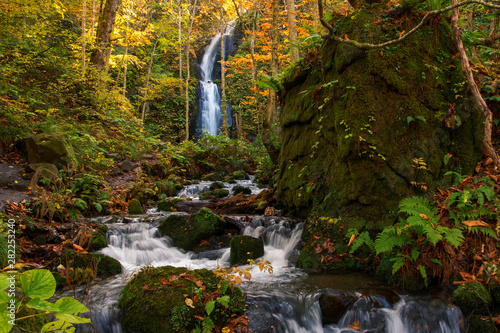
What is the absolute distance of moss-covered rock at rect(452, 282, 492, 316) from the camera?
3564mm

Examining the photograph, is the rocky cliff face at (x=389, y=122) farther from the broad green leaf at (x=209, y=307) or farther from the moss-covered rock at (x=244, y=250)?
the broad green leaf at (x=209, y=307)

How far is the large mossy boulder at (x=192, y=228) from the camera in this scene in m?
6.52

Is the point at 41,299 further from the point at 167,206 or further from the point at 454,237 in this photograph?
the point at 167,206

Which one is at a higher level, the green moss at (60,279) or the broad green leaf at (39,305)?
the broad green leaf at (39,305)

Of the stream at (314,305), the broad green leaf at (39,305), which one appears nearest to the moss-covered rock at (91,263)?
the stream at (314,305)

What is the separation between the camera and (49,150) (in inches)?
313

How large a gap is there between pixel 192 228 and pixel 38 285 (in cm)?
530

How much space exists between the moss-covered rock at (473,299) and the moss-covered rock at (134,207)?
7.71 m

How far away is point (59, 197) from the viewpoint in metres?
6.74

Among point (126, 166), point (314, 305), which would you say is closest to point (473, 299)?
point (314, 305)

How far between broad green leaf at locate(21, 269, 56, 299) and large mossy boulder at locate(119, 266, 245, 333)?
2162mm

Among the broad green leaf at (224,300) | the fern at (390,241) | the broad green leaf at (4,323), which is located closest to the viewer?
the broad green leaf at (4,323)

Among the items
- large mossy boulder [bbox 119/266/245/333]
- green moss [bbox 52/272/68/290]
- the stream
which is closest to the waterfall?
green moss [bbox 52/272/68/290]

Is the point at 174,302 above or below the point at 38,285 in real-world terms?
below
